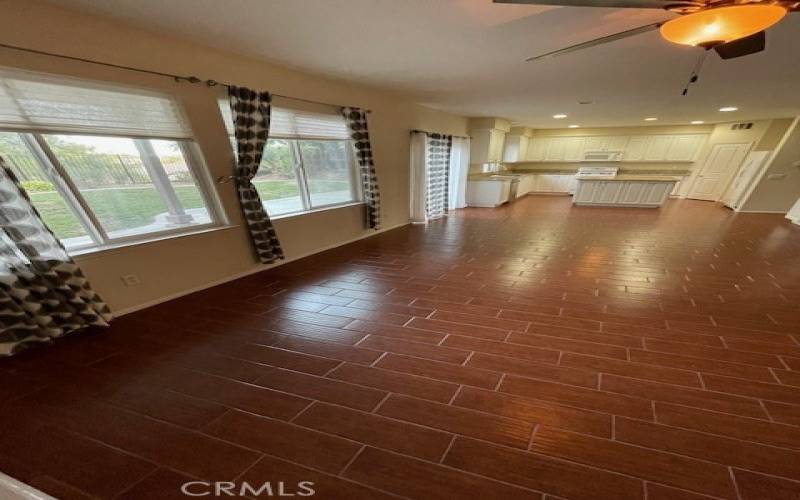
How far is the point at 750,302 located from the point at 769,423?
173 cm

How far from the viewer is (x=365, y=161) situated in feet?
14.0

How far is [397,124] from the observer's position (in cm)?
484

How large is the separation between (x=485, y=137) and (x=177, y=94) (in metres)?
6.40

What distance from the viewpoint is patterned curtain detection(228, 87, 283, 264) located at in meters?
2.77

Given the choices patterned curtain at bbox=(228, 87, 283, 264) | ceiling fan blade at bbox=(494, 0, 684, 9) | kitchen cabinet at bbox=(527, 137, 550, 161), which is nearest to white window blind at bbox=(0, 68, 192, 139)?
patterned curtain at bbox=(228, 87, 283, 264)

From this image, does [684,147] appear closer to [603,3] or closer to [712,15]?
[712,15]

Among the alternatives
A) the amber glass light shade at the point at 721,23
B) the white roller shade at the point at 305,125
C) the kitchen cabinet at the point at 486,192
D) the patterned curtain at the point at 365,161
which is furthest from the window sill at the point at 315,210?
the kitchen cabinet at the point at 486,192

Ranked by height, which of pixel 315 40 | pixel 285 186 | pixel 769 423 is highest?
pixel 315 40

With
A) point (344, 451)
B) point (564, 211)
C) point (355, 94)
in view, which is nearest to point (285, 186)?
point (355, 94)

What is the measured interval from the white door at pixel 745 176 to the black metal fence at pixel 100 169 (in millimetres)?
10835

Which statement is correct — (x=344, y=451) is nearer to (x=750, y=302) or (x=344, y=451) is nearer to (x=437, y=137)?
(x=750, y=302)

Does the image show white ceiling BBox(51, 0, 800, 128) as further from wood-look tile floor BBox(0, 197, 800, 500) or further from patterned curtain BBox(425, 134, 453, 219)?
wood-look tile floor BBox(0, 197, 800, 500)

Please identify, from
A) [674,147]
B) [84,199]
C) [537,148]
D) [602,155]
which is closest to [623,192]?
[602,155]

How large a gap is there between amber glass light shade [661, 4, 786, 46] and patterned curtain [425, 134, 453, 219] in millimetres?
Answer: 4324
